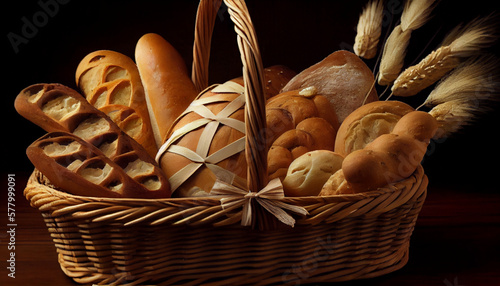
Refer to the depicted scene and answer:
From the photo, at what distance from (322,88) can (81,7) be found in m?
1.14

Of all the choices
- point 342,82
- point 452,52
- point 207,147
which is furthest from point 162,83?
point 452,52

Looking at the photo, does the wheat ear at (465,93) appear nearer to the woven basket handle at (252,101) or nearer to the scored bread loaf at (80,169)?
the woven basket handle at (252,101)

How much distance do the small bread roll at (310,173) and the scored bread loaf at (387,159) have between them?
0.03 metres

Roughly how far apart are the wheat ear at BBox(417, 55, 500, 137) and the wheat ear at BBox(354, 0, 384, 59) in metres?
0.25

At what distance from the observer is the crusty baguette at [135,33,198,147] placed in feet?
6.00

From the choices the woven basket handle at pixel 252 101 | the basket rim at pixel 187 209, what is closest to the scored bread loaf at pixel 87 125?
the basket rim at pixel 187 209

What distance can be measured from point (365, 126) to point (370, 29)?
344 millimetres

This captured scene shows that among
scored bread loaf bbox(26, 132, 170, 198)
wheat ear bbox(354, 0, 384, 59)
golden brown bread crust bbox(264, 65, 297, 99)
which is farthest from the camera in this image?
golden brown bread crust bbox(264, 65, 297, 99)

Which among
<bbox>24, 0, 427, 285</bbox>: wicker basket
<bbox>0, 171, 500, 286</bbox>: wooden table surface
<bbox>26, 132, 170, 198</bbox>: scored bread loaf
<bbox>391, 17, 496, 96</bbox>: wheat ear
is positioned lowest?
<bbox>0, 171, 500, 286</bbox>: wooden table surface

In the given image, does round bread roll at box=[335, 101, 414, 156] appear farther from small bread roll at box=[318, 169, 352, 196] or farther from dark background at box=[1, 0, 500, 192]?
dark background at box=[1, 0, 500, 192]

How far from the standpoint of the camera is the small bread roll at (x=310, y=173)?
1470mm

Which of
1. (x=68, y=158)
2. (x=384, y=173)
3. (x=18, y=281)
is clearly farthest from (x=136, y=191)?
(x=384, y=173)

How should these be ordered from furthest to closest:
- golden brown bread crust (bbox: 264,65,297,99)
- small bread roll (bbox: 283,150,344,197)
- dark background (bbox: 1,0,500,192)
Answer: dark background (bbox: 1,0,500,192)
golden brown bread crust (bbox: 264,65,297,99)
small bread roll (bbox: 283,150,344,197)

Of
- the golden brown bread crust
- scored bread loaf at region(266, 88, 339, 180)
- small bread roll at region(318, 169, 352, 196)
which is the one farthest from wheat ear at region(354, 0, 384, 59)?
small bread roll at region(318, 169, 352, 196)
